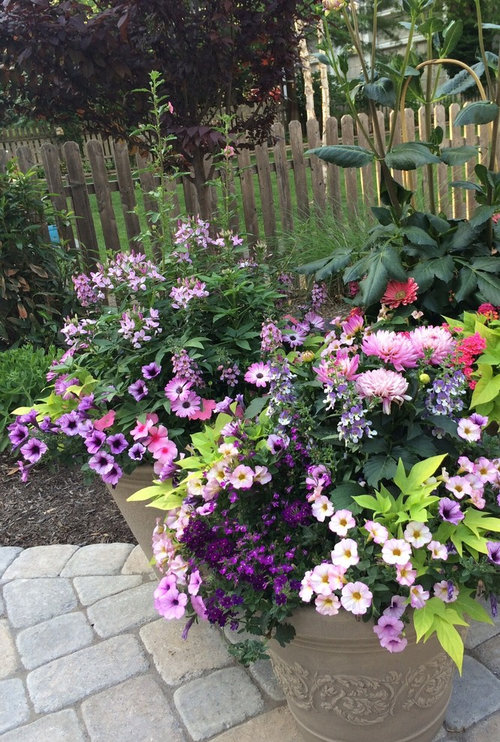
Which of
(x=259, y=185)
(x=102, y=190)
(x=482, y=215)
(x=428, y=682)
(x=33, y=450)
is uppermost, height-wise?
(x=482, y=215)

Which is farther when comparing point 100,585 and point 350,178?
point 350,178

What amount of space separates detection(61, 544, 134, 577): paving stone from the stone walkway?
51mm

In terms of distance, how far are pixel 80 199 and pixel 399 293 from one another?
322 centimetres

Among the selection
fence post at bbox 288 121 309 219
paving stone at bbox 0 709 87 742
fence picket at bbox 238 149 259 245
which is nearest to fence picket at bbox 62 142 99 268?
fence picket at bbox 238 149 259 245

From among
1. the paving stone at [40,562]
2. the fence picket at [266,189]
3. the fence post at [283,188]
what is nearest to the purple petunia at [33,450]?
the paving stone at [40,562]

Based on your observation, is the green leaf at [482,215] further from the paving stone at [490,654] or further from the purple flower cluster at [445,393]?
the paving stone at [490,654]

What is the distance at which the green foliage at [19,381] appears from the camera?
335 centimetres

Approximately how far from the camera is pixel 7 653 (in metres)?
2.25

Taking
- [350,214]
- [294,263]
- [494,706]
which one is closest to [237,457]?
[494,706]

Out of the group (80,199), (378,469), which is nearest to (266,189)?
(80,199)

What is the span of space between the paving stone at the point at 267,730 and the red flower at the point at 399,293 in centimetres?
135

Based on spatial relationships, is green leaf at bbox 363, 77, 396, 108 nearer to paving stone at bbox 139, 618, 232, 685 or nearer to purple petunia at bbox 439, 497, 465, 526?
purple petunia at bbox 439, 497, 465, 526

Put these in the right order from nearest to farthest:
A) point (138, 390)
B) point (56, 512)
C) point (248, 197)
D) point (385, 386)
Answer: point (385, 386) → point (138, 390) → point (56, 512) → point (248, 197)

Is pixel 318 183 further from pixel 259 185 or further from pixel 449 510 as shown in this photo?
pixel 449 510
